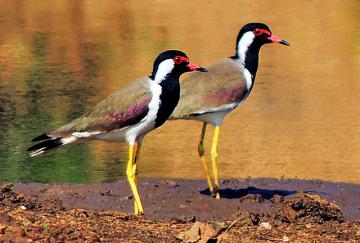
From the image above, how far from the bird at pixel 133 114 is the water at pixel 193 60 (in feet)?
6.05

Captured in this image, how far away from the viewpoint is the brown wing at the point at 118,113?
9.61 m

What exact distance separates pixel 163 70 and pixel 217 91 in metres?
1.46

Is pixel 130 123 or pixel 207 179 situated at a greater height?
pixel 130 123

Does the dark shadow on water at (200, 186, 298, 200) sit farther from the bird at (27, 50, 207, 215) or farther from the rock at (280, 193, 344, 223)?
the rock at (280, 193, 344, 223)

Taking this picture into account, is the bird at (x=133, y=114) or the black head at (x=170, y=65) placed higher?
the black head at (x=170, y=65)

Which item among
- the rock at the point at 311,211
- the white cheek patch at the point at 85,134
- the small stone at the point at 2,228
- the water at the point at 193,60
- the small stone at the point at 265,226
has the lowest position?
the water at the point at 193,60

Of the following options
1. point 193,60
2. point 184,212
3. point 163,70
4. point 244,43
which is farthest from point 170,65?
point 193,60

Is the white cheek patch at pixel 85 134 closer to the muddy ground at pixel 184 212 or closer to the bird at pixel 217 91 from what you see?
the muddy ground at pixel 184 212

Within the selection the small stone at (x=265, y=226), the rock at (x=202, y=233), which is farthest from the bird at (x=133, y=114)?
the rock at (x=202, y=233)

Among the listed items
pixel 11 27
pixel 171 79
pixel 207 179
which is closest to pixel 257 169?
pixel 207 179

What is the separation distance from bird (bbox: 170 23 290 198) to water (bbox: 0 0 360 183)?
955 mm

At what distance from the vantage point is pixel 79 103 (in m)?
15.5

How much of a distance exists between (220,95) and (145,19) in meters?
14.2

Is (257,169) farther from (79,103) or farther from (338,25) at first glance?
(338,25)
